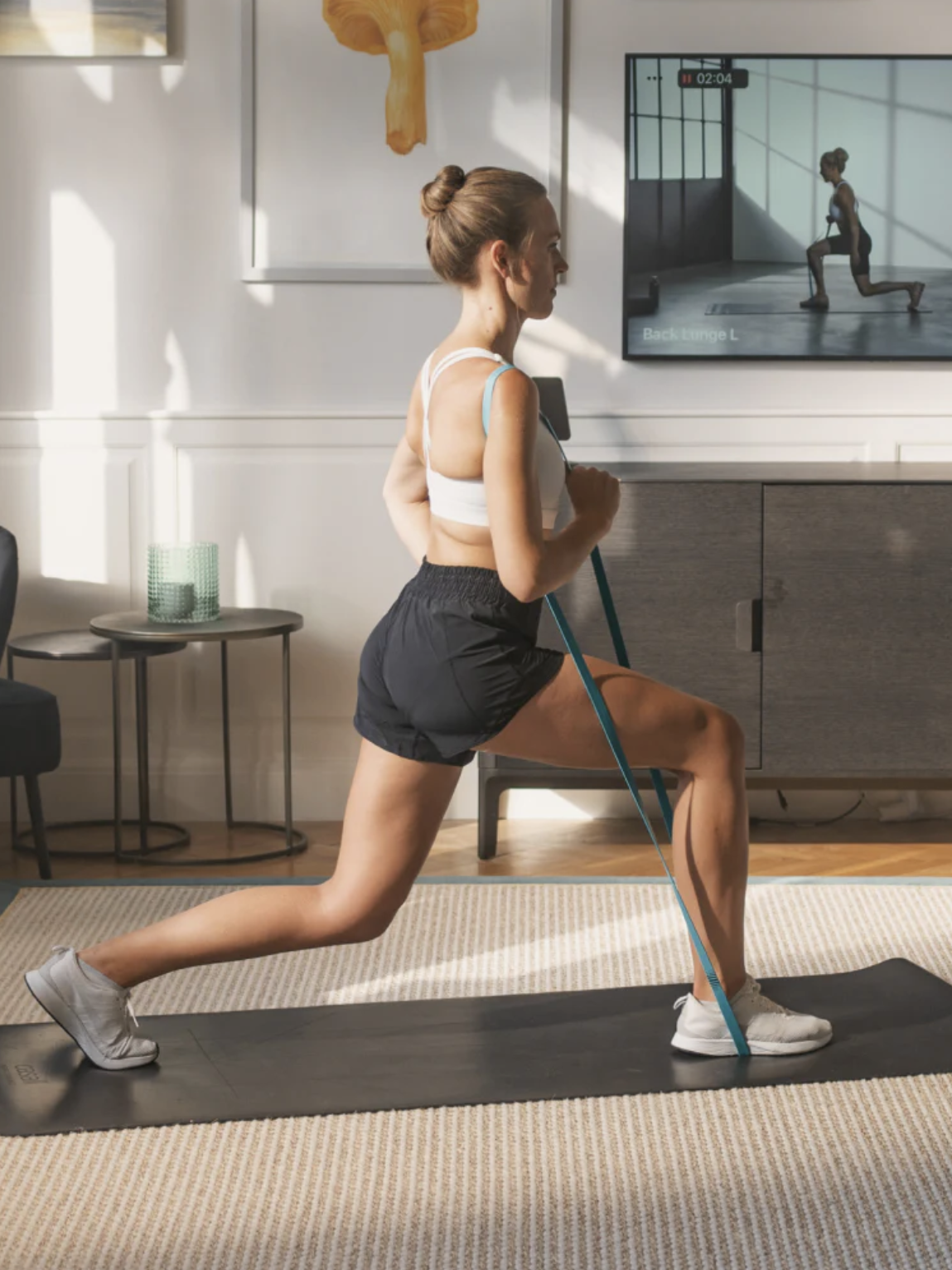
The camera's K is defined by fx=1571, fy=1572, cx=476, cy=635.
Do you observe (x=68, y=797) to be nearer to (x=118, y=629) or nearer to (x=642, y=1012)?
(x=118, y=629)

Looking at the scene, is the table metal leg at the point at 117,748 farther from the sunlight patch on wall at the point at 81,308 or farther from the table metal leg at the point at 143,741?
the sunlight patch on wall at the point at 81,308

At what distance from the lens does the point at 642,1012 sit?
9.47ft

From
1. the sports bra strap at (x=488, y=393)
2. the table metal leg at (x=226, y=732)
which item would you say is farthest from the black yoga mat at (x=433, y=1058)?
the table metal leg at (x=226, y=732)

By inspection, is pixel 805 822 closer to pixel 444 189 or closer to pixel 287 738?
pixel 287 738

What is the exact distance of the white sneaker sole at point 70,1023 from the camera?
251 centimetres

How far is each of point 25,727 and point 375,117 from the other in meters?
1.94

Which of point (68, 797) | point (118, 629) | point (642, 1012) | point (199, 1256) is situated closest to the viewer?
point (199, 1256)

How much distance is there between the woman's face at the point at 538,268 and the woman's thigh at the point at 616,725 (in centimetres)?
56

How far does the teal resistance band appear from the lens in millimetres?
2373

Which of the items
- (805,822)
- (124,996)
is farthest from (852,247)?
(124,996)

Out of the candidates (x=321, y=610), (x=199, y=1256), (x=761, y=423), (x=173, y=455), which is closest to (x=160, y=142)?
(x=173, y=455)

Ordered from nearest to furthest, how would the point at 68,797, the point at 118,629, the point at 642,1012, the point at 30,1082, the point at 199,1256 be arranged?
the point at 199,1256
the point at 30,1082
the point at 642,1012
the point at 118,629
the point at 68,797

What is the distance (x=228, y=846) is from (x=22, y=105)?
2154 mm

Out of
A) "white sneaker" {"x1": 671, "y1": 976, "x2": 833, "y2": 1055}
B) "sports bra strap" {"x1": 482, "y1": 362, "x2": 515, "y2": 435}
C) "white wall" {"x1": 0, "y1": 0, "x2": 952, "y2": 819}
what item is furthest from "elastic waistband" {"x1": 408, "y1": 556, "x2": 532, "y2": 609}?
"white wall" {"x1": 0, "y1": 0, "x2": 952, "y2": 819}
